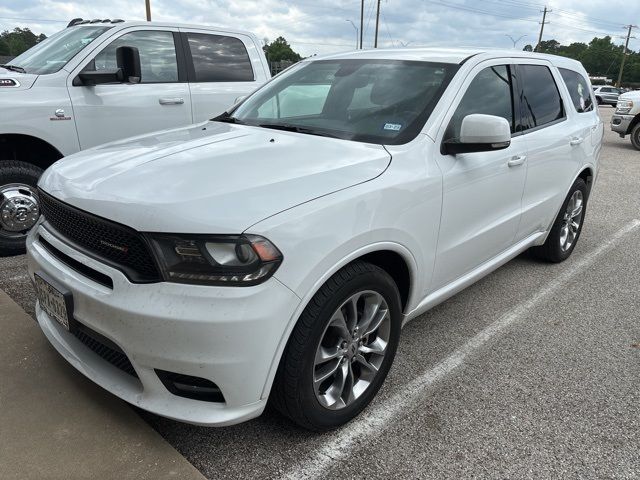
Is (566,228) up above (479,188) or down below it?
below

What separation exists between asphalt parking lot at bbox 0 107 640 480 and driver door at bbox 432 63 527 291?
51 cm

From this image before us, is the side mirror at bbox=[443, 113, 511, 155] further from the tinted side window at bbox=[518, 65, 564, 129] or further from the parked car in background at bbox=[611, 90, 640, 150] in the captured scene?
the parked car in background at bbox=[611, 90, 640, 150]

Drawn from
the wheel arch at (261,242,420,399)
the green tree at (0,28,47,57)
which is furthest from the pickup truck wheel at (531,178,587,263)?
the green tree at (0,28,47,57)

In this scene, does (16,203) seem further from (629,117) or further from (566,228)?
(629,117)

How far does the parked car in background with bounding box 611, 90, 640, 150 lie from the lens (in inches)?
500

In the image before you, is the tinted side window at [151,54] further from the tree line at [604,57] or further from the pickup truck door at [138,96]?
the tree line at [604,57]

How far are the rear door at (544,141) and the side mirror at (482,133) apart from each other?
993 millimetres

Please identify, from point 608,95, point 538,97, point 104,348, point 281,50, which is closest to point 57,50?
point 104,348

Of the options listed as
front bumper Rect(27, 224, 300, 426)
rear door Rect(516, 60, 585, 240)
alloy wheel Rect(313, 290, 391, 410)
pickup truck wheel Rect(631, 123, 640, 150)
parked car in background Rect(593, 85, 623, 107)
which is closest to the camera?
front bumper Rect(27, 224, 300, 426)

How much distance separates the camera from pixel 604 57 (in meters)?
92.6

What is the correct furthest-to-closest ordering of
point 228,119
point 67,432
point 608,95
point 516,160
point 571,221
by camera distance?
1. point 608,95
2. point 571,221
3. point 228,119
4. point 516,160
5. point 67,432

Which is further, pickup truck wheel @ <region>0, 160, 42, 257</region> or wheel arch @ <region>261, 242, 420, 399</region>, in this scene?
pickup truck wheel @ <region>0, 160, 42, 257</region>

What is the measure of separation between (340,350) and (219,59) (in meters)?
4.25

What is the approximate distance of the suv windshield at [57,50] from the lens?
4.73m
